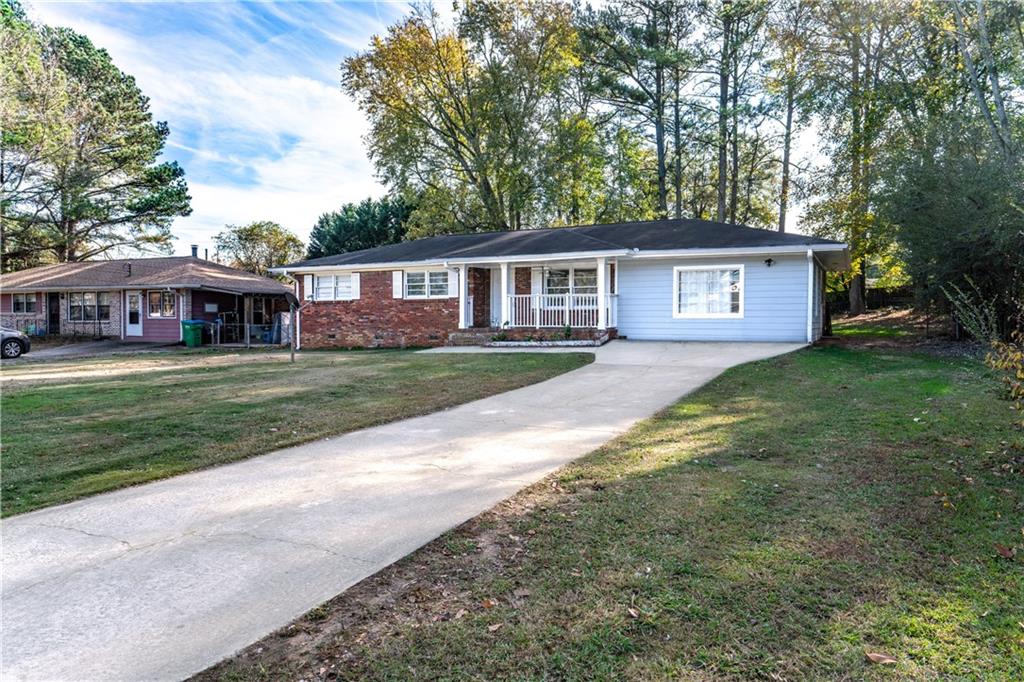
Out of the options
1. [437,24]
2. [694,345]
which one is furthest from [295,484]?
[437,24]

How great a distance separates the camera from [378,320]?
64.4ft

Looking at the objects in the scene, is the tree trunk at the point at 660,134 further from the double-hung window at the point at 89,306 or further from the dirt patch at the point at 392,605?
the dirt patch at the point at 392,605

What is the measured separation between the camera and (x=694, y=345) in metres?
14.8

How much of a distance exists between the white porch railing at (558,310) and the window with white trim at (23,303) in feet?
77.8

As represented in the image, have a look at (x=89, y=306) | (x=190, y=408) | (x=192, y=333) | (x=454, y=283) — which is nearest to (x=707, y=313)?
(x=454, y=283)

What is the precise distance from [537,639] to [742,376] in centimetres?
813

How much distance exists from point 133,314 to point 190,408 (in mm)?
22003

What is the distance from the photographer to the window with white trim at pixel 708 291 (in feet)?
51.8

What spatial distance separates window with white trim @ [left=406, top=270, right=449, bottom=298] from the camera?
62.3ft

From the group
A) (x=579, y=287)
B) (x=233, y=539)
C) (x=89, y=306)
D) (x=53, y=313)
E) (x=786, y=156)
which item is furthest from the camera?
(x=786, y=156)

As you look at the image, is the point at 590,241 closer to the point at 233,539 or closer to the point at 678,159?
the point at 678,159

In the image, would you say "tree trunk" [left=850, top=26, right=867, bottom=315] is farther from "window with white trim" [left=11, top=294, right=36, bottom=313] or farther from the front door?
"window with white trim" [left=11, top=294, right=36, bottom=313]

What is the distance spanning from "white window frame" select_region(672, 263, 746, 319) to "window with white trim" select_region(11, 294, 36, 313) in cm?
2840

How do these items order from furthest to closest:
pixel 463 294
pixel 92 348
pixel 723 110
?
pixel 723 110 < pixel 92 348 < pixel 463 294
